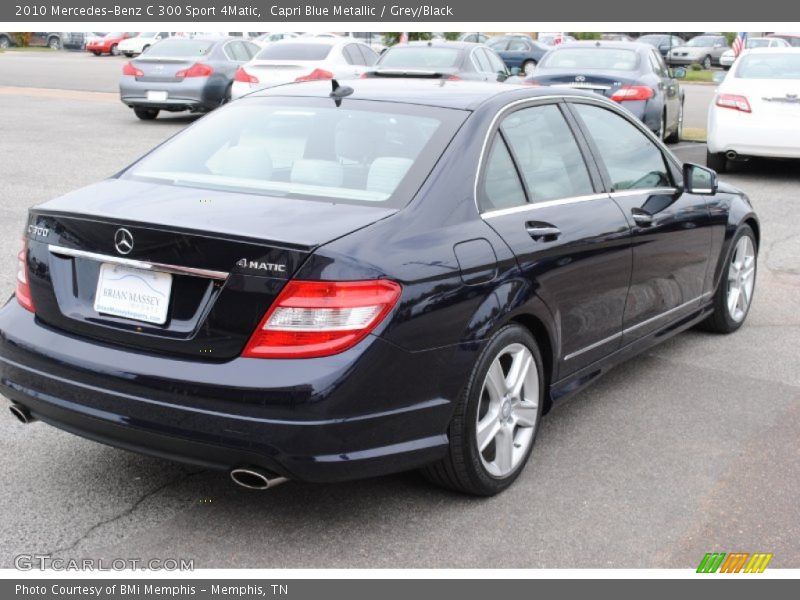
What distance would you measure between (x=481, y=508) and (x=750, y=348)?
120 inches

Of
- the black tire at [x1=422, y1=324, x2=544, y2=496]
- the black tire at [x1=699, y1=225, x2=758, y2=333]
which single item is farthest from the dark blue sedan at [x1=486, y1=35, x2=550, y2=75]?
the black tire at [x1=422, y1=324, x2=544, y2=496]

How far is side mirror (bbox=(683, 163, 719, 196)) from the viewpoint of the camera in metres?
5.95

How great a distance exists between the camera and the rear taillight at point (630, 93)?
13.8 m

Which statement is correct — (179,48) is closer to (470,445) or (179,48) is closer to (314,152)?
(314,152)

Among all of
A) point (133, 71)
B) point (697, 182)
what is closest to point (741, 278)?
point (697, 182)

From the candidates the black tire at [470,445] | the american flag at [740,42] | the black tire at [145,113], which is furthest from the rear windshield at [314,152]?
the american flag at [740,42]

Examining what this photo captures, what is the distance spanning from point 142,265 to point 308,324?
2.10 ft

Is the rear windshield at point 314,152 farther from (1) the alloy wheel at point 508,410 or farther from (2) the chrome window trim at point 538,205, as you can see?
(1) the alloy wheel at point 508,410

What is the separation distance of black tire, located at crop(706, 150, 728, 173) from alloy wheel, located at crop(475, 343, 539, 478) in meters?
10.0

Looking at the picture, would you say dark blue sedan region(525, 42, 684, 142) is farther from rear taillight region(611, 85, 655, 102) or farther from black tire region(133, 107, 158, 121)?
black tire region(133, 107, 158, 121)

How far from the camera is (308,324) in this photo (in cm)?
361

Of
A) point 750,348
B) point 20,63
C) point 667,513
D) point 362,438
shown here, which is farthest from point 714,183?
point 20,63

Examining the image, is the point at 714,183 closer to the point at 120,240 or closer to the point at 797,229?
the point at 120,240

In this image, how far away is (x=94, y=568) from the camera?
3.69m
